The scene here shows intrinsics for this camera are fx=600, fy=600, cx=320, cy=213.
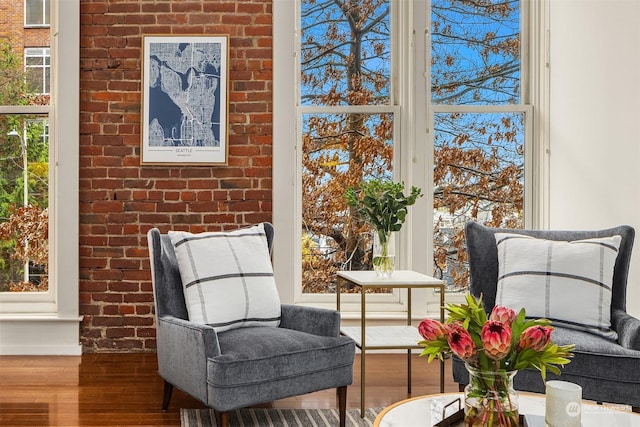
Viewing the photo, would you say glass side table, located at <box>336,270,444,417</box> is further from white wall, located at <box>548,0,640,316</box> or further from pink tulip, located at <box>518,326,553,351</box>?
pink tulip, located at <box>518,326,553,351</box>

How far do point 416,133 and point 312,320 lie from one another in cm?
180

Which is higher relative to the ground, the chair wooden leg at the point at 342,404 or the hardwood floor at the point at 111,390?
the chair wooden leg at the point at 342,404

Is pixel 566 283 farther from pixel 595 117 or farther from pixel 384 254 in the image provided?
pixel 595 117

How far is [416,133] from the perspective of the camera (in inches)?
165

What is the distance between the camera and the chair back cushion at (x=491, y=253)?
9.35 ft

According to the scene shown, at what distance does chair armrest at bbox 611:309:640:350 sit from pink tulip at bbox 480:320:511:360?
134cm

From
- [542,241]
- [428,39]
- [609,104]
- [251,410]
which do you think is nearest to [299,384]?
[251,410]

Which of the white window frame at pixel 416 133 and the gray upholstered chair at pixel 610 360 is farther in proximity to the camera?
the white window frame at pixel 416 133

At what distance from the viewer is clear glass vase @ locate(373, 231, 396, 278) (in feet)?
10.7

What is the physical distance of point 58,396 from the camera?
10.3 feet

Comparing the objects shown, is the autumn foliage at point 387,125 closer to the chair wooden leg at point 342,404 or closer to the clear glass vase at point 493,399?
the chair wooden leg at point 342,404

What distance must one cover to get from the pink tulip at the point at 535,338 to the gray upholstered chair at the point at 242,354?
1318 mm

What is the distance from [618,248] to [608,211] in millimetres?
697

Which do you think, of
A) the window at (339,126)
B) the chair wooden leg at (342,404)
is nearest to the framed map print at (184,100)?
the window at (339,126)
